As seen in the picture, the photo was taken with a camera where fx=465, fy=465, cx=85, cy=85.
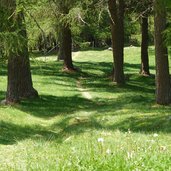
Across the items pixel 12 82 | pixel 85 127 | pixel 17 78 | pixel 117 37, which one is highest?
pixel 117 37

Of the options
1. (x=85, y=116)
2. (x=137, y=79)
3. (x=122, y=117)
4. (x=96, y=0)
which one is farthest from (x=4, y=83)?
(x=122, y=117)

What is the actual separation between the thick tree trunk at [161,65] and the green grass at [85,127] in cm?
54

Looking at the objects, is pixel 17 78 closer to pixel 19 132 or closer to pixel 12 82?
pixel 12 82

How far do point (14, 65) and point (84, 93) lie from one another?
5550 millimetres

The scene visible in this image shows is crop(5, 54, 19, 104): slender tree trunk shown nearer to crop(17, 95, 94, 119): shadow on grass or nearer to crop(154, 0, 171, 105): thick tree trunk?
crop(17, 95, 94, 119): shadow on grass

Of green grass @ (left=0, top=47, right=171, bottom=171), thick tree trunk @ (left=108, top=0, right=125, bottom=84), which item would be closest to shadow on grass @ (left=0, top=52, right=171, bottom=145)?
green grass @ (left=0, top=47, right=171, bottom=171)

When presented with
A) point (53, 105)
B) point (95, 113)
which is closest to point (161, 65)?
point (95, 113)

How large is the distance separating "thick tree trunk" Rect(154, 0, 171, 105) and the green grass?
54cm

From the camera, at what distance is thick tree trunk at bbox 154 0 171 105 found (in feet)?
56.5

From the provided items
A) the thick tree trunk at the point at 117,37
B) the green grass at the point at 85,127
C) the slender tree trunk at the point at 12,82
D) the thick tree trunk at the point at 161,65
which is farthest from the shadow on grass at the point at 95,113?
the thick tree trunk at the point at 117,37

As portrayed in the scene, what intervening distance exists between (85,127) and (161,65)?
5.29 metres

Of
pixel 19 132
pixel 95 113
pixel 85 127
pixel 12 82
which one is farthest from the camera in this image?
pixel 12 82

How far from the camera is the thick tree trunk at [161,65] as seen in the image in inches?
679

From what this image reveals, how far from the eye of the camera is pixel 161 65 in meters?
17.8
